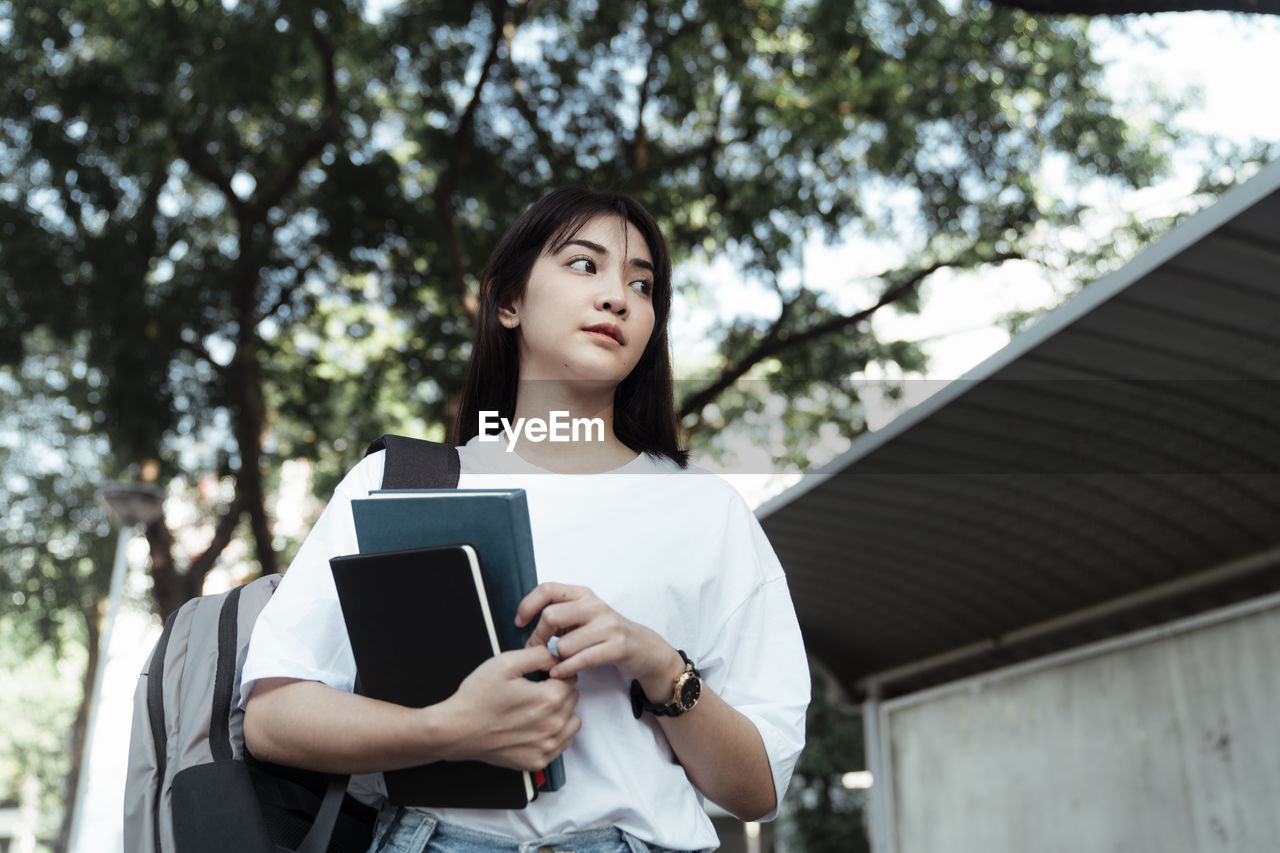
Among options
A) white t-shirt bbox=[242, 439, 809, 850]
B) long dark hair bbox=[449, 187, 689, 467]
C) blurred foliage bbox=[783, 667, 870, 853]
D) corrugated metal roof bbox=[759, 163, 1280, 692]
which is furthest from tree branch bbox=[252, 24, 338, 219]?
blurred foliage bbox=[783, 667, 870, 853]

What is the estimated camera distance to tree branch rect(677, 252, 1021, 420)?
9.29m

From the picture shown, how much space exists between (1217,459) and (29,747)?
33.0 metres

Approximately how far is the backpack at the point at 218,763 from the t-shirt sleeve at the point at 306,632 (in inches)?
4.5

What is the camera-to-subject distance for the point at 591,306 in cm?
→ 172

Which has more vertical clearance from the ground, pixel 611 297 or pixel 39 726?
pixel 39 726

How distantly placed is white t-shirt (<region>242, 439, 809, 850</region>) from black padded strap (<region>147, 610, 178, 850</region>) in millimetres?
247

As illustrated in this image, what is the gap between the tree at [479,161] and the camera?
9211mm

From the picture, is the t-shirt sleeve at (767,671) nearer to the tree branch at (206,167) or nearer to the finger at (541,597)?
the finger at (541,597)

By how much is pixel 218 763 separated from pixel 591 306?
0.80m

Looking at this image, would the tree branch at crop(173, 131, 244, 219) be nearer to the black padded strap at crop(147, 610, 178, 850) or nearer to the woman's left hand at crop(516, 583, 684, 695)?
the black padded strap at crop(147, 610, 178, 850)

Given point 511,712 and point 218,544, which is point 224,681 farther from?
point 218,544

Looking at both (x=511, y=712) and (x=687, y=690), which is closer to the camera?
(x=511, y=712)

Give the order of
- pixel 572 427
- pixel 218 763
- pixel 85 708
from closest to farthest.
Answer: pixel 218 763
pixel 572 427
pixel 85 708

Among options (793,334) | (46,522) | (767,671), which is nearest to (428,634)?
(767,671)
